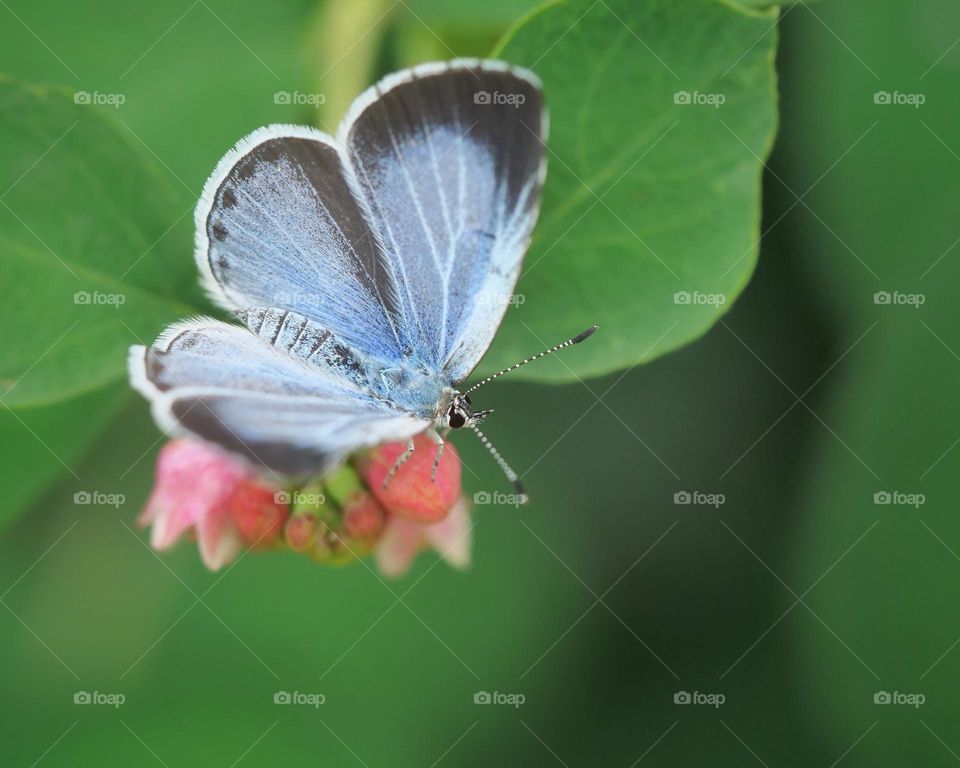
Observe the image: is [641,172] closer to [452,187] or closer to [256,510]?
[452,187]

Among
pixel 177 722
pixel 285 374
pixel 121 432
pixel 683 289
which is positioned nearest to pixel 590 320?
pixel 683 289

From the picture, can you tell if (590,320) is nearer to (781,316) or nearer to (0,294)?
(781,316)

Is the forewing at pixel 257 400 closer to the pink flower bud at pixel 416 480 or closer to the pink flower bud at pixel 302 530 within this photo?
the pink flower bud at pixel 416 480

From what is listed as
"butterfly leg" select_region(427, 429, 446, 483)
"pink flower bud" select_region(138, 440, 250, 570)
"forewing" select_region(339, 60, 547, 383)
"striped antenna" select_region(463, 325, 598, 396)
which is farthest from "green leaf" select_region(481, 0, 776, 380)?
"pink flower bud" select_region(138, 440, 250, 570)

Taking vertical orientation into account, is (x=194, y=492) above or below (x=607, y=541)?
above

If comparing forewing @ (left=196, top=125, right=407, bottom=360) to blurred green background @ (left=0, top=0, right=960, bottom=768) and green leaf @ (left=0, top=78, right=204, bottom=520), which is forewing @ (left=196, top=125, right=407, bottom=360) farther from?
blurred green background @ (left=0, top=0, right=960, bottom=768)

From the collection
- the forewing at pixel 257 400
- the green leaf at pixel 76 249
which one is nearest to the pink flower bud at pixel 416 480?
the forewing at pixel 257 400

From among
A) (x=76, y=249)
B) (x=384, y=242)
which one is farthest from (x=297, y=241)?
(x=76, y=249)
